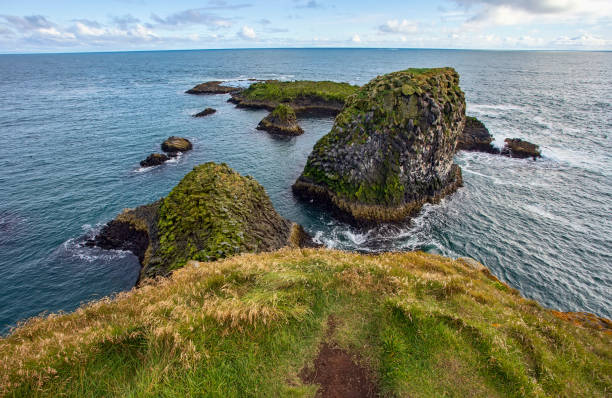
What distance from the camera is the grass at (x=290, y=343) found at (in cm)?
767

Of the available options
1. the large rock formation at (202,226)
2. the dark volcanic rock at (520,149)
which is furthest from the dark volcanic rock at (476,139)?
the large rock formation at (202,226)

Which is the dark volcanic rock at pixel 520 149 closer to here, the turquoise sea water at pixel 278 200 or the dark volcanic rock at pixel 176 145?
the turquoise sea water at pixel 278 200

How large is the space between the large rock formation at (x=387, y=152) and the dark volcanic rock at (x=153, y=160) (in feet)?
90.5

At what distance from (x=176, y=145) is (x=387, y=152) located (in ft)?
131

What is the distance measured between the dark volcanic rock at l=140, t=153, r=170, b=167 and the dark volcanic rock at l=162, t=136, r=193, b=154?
4.23 metres

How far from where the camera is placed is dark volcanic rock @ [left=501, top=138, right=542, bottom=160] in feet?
173

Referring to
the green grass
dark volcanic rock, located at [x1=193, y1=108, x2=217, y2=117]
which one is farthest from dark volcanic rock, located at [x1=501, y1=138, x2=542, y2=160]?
dark volcanic rock, located at [x1=193, y1=108, x2=217, y2=117]

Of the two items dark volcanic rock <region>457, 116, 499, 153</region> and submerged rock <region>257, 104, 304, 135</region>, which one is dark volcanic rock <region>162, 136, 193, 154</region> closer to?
submerged rock <region>257, 104, 304, 135</region>

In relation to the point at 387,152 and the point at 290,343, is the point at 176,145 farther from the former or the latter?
the point at 290,343

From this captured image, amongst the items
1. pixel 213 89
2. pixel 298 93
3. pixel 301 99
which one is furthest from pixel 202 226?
pixel 213 89

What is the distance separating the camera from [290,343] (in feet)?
30.6

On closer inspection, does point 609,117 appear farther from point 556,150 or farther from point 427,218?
point 427,218

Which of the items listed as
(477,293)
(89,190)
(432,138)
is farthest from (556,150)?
(89,190)

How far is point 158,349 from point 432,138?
3730 cm
